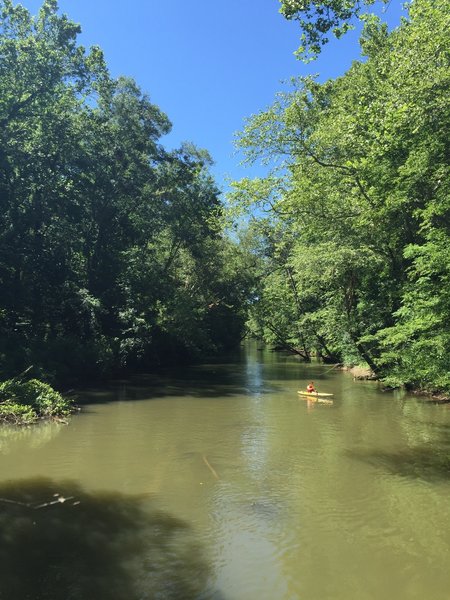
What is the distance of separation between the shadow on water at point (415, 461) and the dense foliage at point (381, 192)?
11.2 ft

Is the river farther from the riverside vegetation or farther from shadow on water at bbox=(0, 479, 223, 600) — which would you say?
the riverside vegetation

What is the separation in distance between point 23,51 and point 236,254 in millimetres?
22873

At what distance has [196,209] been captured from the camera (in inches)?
1355

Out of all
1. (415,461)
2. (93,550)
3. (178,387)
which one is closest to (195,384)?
(178,387)

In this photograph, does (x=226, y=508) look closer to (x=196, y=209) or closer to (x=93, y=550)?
(x=93, y=550)

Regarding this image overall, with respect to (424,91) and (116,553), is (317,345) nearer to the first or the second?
(424,91)

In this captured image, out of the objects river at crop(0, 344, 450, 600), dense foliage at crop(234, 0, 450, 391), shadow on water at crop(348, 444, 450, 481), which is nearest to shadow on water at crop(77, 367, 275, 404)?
river at crop(0, 344, 450, 600)

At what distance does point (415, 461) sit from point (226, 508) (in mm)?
5271

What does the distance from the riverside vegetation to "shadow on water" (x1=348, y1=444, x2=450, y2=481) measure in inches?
135

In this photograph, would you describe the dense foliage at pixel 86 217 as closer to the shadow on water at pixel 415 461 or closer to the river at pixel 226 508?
the river at pixel 226 508

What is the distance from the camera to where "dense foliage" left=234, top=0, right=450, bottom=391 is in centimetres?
1270

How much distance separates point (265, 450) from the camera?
1185 cm

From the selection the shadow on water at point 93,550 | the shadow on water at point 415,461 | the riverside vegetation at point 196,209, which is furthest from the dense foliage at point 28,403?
the shadow on water at point 415,461

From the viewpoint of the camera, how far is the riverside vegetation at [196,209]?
13.9 meters
